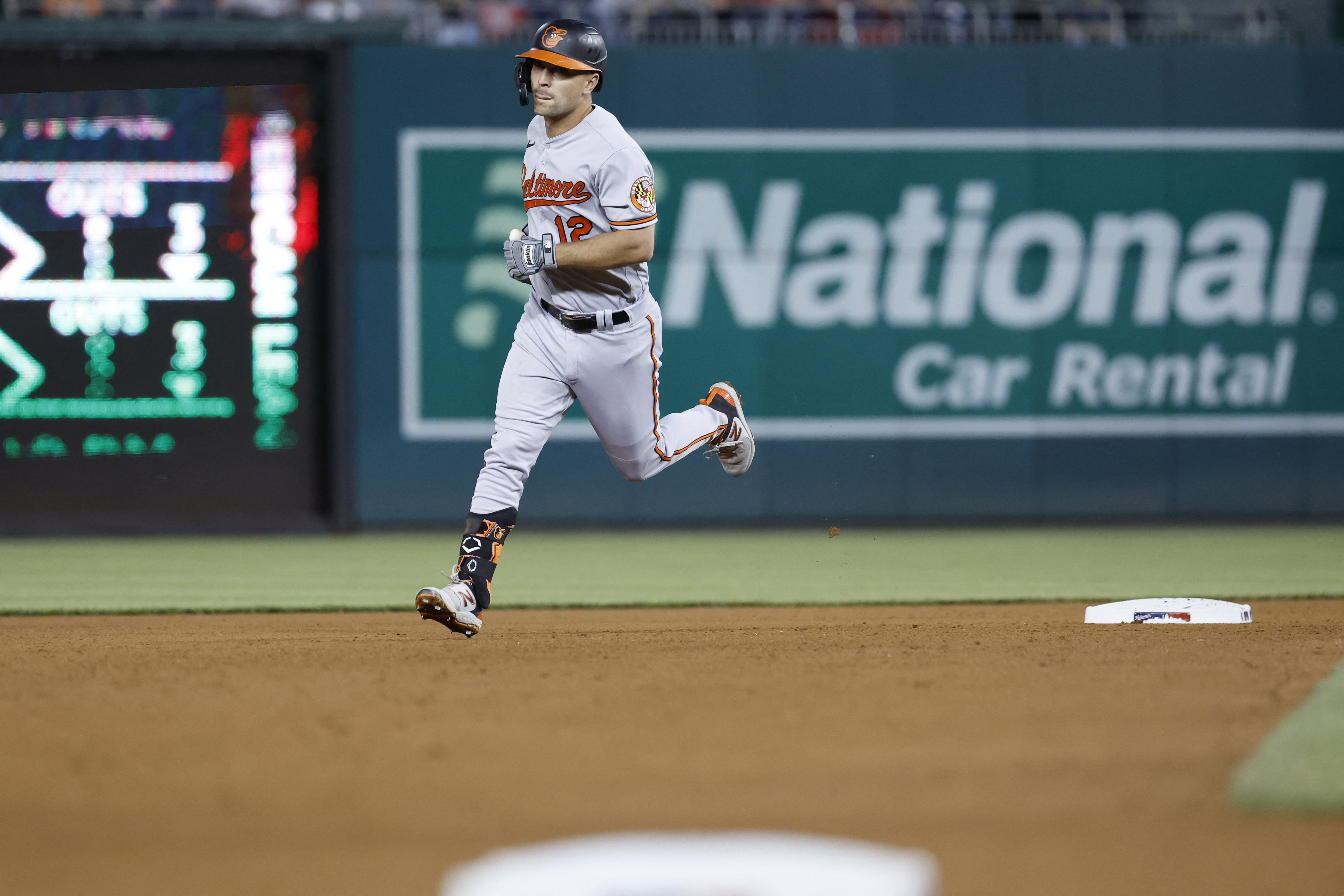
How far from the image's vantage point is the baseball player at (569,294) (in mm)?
5402

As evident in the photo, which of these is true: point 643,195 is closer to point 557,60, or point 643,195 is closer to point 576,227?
point 576,227

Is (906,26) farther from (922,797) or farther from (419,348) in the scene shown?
(922,797)

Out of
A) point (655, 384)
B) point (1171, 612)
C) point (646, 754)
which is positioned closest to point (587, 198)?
point (655, 384)

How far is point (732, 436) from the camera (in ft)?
21.2

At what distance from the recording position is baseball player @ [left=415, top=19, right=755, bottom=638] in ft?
17.7

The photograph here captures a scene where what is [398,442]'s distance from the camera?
1188cm

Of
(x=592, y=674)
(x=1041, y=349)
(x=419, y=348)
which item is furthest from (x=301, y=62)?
(x=592, y=674)

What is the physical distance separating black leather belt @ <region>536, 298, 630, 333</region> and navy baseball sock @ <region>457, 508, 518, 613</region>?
718mm

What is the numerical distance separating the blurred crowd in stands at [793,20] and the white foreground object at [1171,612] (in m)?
7.26

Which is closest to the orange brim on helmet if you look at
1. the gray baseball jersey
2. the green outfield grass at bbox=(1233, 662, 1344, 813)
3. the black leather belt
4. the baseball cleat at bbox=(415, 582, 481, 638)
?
the gray baseball jersey

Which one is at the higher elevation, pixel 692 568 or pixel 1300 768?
pixel 1300 768

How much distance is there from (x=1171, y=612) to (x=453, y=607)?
9.14 ft

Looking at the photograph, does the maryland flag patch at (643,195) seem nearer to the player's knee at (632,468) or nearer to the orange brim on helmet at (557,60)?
the orange brim on helmet at (557,60)

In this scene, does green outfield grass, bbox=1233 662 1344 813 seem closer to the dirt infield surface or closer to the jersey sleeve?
the dirt infield surface
